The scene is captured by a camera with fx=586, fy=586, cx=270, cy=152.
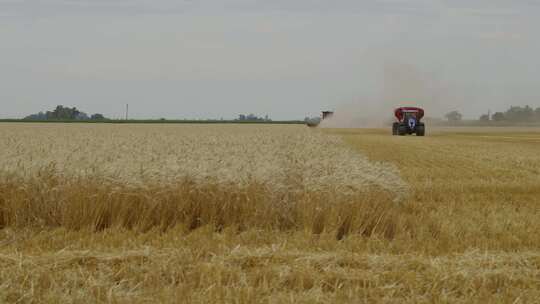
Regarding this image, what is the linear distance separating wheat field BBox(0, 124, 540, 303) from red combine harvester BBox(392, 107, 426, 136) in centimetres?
2992

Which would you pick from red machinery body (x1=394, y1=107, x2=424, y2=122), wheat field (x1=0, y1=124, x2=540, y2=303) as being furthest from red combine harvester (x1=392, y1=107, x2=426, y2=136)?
wheat field (x1=0, y1=124, x2=540, y2=303)

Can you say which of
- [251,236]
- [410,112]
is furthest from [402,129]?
[251,236]

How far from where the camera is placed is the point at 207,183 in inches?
292

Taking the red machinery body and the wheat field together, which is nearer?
the wheat field

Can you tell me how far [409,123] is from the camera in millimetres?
40062

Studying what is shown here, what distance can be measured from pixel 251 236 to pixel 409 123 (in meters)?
35.0

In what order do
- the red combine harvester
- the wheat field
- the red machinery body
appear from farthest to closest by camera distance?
the red machinery body → the red combine harvester → the wheat field

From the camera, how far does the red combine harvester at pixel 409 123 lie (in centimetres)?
3994

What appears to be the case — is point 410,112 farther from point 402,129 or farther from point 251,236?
point 251,236

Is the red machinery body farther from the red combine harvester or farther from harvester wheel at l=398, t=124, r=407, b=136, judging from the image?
harvester wheel at l=398, t=124, r=407, b=136

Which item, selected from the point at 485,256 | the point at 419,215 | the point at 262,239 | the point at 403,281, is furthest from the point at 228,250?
the point at 419,215

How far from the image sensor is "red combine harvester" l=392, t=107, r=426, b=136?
39938 mm

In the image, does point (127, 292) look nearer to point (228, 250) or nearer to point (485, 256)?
point (228, 250)

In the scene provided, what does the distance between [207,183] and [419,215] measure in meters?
2.89
